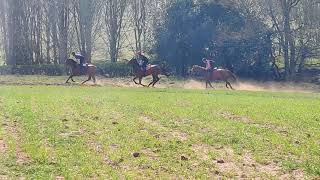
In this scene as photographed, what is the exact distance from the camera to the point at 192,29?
51.0 m

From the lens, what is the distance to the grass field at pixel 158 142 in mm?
9500

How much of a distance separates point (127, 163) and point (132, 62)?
29.1 m

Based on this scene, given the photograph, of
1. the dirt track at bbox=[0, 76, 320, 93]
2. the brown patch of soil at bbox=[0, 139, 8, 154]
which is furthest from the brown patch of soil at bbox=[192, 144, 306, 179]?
the dirt track at bbox=[0, 76, 320, 93]

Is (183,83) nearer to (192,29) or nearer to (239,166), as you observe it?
(192,29)

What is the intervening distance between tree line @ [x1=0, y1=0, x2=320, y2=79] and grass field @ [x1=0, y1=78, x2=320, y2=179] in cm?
3032

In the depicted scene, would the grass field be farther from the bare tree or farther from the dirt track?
the bare tree

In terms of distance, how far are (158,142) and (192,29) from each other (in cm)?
3968

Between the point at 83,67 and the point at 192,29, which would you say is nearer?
the point at 83,67

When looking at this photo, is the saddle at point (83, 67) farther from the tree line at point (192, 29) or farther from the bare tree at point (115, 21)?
the bare tree at point (115, 21)

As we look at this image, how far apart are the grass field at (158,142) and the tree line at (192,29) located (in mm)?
30319

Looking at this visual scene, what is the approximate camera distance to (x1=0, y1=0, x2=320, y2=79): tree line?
4850 cm

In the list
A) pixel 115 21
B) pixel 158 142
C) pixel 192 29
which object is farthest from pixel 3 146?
pixel 115 21

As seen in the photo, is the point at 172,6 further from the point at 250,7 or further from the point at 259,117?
the point at 259,117

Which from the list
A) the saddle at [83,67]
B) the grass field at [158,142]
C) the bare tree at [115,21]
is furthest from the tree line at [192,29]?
the grass field at [158,142]
